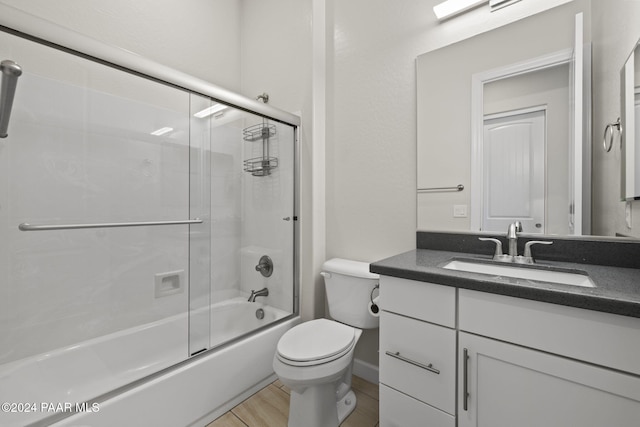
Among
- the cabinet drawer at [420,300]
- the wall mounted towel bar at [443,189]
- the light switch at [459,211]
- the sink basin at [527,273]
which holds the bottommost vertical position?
the cabinet drawer at [420,300]

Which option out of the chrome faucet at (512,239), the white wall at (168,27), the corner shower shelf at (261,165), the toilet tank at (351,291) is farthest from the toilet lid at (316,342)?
the white wall at (168,27)

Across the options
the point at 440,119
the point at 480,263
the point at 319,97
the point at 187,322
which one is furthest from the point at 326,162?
the point at 187,322

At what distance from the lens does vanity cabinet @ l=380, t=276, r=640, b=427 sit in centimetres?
67

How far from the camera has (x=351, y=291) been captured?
1.59m

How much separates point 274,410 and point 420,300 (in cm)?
109

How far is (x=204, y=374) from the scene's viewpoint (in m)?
1.36

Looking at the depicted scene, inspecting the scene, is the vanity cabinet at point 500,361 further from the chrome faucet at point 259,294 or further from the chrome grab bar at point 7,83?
the chrome grab bar at point 7,83

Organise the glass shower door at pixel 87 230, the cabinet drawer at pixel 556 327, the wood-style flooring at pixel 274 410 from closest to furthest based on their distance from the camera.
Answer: the cabinet drawer at pixel 556 327 → the glass shower door at pixel 87 230 → the wood-style flooring at pixel 274 410

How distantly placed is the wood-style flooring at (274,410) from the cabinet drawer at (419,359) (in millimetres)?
523

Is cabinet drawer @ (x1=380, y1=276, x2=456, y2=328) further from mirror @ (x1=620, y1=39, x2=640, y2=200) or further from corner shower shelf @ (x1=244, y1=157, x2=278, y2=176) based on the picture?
corner shower shelf @ (x1=244, y1=157, x2=278, y2=176)

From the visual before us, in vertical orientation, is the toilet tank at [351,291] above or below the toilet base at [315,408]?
above

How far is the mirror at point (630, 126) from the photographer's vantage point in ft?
2.89

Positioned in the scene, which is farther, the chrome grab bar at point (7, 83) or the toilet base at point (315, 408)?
the toilet base at point (315, 408)

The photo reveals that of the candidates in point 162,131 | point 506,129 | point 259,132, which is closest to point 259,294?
point 259,132
